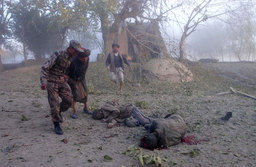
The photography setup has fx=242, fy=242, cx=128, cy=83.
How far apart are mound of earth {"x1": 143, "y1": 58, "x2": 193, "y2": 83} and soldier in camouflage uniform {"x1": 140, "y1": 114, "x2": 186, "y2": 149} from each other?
22.5ft

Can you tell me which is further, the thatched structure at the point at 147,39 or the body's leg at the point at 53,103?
the thatched structure at the point at 147,39

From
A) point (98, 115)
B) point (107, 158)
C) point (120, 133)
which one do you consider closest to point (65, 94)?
point (98, 115)

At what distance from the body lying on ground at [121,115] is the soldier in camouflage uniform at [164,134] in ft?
3.18

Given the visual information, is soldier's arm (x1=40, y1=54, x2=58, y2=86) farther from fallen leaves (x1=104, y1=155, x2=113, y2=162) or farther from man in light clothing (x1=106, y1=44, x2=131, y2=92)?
man in light clothing (x1=106, y1=44, x2=131, y2=92)

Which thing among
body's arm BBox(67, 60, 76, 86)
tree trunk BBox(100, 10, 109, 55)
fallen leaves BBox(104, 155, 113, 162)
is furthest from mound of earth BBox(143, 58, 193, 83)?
fallen leaves BBox(104, 155, 113, 162)

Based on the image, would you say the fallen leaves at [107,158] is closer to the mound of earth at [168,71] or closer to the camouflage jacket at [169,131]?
the camouflage jacket at [169,131]

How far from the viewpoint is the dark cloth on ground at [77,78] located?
17.1ft

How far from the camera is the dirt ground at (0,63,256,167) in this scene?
3311mm

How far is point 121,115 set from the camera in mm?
5230

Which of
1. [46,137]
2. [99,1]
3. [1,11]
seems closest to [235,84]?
[99,1]

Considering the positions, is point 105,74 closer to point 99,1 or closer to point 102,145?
point 99,1

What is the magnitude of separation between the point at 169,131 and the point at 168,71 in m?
7.36

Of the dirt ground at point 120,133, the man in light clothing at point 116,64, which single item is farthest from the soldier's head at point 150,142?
the man in light clothing at point 116,64

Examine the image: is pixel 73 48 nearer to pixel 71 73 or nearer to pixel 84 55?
pixel 84 55
